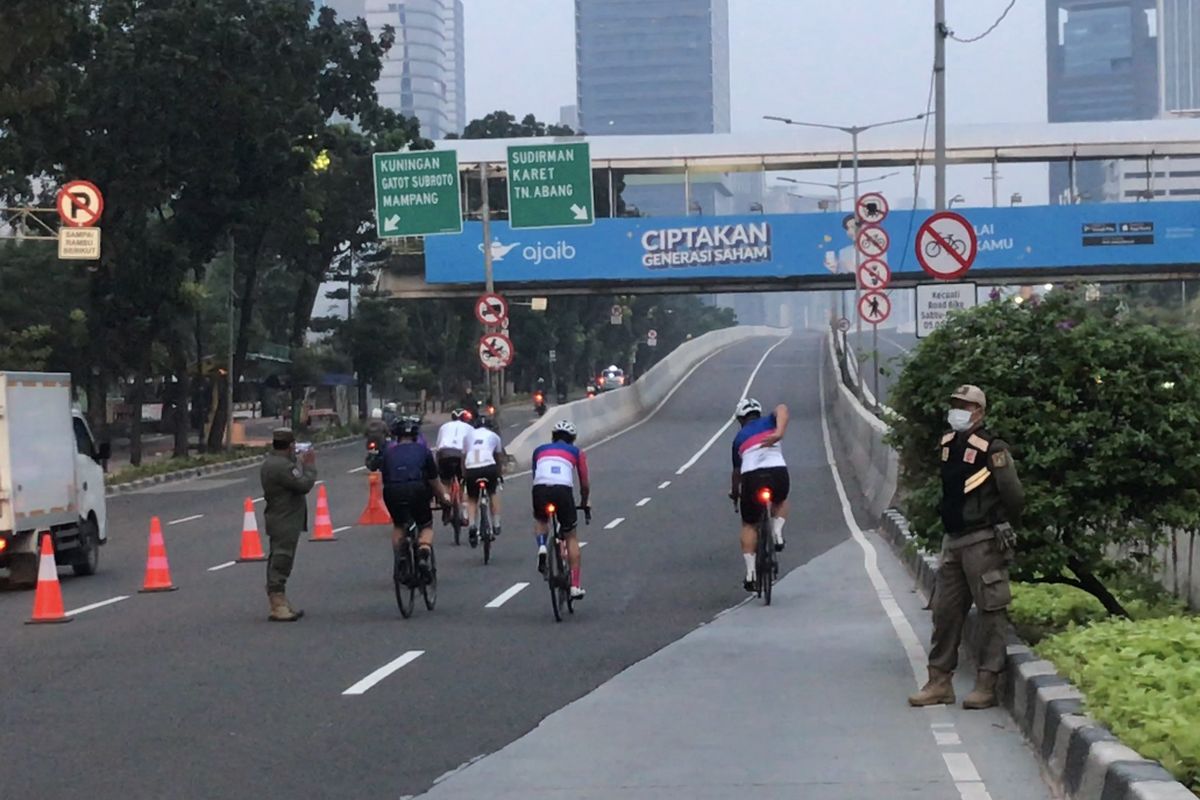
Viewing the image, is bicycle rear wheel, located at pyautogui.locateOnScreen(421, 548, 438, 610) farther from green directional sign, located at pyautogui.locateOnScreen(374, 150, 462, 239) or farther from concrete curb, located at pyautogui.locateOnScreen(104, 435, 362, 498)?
concrete curb, located at pyautogui.locateOnScreen(104, 435, 362, 498)

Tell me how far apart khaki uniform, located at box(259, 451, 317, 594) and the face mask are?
23.5ft

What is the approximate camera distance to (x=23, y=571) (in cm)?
2095

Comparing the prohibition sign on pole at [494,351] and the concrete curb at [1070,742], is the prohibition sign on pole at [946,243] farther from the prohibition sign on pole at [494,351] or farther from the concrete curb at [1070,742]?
the prohibition sign on pole at [494,351]

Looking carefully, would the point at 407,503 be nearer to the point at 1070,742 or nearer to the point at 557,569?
the point at 557,569

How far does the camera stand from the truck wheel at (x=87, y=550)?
22484 mm

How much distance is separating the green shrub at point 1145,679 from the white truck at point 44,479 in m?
12.6

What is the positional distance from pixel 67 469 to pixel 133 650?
25.2 feet

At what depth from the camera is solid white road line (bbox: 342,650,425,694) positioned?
12.5m

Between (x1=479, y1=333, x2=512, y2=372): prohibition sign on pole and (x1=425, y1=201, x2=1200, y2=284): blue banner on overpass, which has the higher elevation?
(x1=425, y1=201, x2=1200, y2=284): blue banner on overpass

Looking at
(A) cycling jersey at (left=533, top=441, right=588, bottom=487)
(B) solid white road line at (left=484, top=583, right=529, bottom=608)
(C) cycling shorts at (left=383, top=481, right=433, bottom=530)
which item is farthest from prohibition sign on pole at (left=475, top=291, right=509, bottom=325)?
(C) cycling shorts at (left=383, top=481, right=433, bottom=530)

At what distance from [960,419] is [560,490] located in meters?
6.13

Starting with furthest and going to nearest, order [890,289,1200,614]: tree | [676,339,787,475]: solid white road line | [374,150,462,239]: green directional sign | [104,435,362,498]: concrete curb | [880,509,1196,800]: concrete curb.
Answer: [104,435,362,498]: concrete curb, [676,339,787,475]: solid white road line, [374,150,462,239]: green directional sign, [890,289,1200,614]: tree, [880,509,1196,800]: concrete curb

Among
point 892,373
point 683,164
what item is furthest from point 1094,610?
point 683,164

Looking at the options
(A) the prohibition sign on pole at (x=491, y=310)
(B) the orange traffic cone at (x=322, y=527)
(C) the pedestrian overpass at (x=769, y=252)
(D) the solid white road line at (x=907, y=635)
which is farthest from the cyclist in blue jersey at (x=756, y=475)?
(C) the pedestrian overpass at (x=769, y=252)
